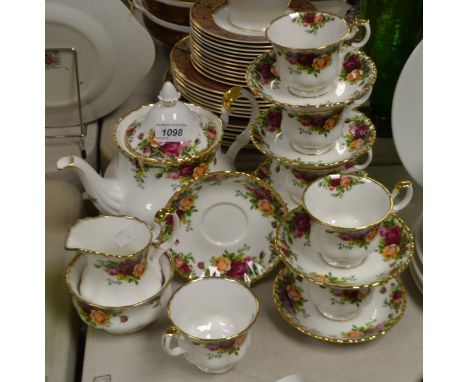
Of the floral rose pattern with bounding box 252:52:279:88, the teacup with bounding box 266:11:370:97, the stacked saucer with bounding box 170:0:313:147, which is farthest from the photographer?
the stacked saucer with bounding box 170:0:313:147

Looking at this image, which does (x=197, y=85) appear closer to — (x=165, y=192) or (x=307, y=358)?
(x=165, y=192)

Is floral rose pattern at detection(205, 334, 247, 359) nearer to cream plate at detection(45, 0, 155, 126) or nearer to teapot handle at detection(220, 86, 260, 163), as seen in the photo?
teapot handle at detection(220, 86, 260, 163)

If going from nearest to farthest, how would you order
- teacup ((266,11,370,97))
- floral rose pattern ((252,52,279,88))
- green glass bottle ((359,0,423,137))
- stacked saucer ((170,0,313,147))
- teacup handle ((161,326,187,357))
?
teacup handle ((161,326,187,357)) → teacup ((266,11,370,97)) → floral rose pattern ((252,52,279,88)) → stacked saucer ((170,0,313,147)) → green glass bottle ((359,0,423,137))

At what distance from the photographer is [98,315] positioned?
37.7 inches

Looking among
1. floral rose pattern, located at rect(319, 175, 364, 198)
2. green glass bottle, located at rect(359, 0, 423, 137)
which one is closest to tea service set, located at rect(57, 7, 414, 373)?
floral rose pattern, located at rect(319, 175, 364, 198)

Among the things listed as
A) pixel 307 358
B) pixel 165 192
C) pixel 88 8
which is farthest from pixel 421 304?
pixel 88 8

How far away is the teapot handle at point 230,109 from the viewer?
1.11m

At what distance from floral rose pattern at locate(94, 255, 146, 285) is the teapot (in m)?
0.12

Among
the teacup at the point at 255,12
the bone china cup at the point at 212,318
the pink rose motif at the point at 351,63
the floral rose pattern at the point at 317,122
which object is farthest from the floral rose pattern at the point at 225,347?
the teacup at the point at 255,12

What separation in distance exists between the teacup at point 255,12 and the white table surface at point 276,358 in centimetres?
51

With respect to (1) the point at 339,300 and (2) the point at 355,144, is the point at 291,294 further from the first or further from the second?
(2) the point at 355,144

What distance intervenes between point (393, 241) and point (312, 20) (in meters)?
0.35

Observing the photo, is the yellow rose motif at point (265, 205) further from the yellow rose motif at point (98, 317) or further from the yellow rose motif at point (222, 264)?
the yellow rose motif at point (98, 317)

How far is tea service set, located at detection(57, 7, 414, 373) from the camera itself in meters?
0.95
